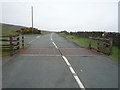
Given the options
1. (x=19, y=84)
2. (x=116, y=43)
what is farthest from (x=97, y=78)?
(x=116, y=43)

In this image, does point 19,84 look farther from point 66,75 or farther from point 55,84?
point 66,75

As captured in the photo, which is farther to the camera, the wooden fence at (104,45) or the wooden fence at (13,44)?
the wooden fence at (104,45)

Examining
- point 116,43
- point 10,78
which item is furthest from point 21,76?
point 116,43

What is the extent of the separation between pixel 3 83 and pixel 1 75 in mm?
1003

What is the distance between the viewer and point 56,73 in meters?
6.27

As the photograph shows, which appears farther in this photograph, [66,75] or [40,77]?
[66,75]

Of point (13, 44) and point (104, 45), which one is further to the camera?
point (104, 45)

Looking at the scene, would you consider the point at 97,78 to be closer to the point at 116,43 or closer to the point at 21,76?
the point at 21,76

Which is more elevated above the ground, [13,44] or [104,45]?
[13,44]

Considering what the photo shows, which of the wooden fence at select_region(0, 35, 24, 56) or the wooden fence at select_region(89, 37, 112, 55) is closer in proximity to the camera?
the wooden fence at select_region(0, 35, 24, 56)

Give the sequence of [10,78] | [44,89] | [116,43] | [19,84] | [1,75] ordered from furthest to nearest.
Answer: [116,43] → [1,75] → [10,78] → [19,84] → [44,89]

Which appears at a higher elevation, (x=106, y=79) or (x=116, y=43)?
(x=116, y=43)

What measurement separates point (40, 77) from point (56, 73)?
0.85 m

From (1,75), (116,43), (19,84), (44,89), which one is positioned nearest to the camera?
(44,89)
